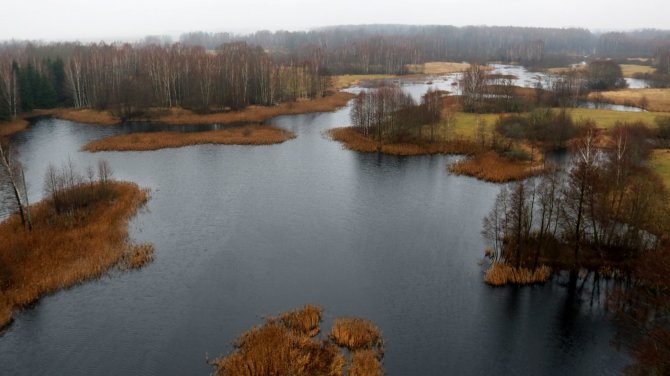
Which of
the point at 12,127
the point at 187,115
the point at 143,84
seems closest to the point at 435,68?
the point at 187,115

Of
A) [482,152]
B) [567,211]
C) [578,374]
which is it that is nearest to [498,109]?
[482,152]

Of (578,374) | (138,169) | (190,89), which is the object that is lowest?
(578,374)

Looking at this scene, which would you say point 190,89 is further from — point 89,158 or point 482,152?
point 482,152

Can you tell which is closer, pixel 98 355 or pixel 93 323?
pixel 98 355

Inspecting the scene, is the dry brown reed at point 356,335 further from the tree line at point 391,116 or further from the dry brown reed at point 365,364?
the tree line at point 391,116

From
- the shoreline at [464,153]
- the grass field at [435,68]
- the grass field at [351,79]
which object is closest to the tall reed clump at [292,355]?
the shoreline at [464,153]

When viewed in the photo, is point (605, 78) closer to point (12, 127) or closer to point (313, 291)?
point (313, 291)
